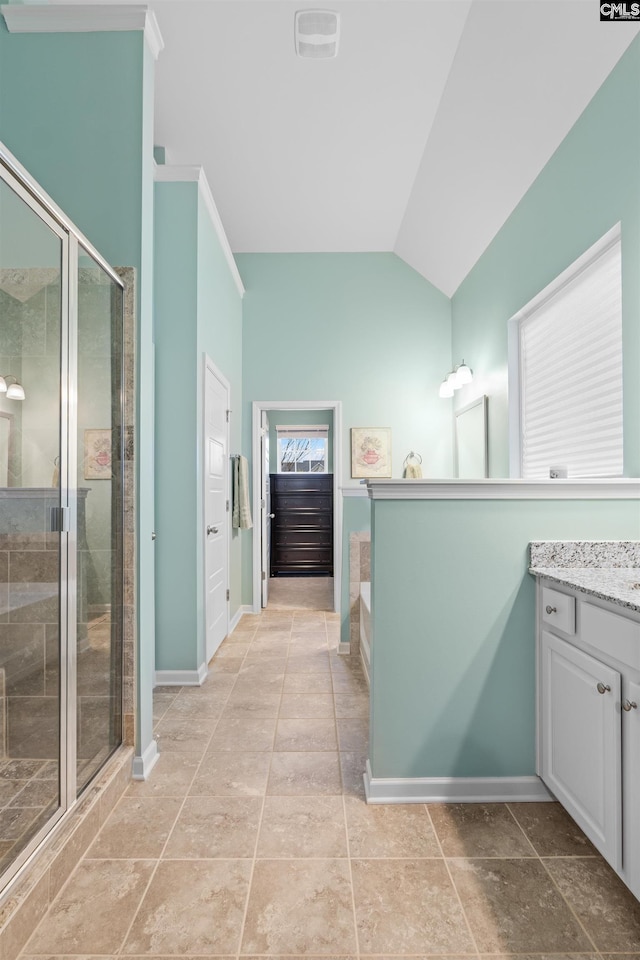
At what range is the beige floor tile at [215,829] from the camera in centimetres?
165

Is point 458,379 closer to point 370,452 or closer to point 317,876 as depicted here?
point 370,452

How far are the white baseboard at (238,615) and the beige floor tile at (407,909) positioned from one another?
9.11ft

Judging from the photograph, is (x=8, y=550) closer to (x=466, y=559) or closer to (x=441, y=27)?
(x=466, y=559)

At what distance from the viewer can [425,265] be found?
482 centimetres

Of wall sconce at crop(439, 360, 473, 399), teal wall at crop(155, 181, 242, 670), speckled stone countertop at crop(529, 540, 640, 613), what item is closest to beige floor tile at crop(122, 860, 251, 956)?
speckled stone countertop at crop(529, 540, 640, 613)

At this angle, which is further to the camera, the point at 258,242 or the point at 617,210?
the point at 258,242

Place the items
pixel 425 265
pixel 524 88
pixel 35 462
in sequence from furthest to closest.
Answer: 1. pixel 425 265
2. pixel 524 88
3. pixel 35 462

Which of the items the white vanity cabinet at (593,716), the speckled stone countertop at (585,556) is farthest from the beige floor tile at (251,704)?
the speckled stone countertop at (585,556)

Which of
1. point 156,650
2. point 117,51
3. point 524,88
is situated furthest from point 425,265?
point 156,650

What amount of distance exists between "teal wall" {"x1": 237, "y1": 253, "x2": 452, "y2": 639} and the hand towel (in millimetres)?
672

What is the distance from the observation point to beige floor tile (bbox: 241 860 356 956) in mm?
1312

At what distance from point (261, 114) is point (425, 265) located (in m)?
2.11

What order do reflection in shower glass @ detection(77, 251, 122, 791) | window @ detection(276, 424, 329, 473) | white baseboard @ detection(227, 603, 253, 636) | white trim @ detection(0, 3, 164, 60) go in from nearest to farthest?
reflection in shower glass @ detection(77, 251, 122, 791) < white trim @ detection(0, 3, 164, 60) < white baseboard @ detection(227, 603, 253, 636) < window @ detection(276, 424, 329, 473)

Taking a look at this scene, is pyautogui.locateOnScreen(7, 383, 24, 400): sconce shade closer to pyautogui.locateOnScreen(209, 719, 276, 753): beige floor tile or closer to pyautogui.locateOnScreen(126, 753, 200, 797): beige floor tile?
pyautogui.locateOnScreen(126, 753, 200, 797): beige floor tile
